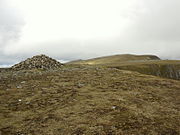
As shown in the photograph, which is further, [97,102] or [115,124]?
[97,102]

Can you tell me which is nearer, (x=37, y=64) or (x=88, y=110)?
(x=88, y=110)

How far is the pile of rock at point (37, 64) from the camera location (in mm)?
53281

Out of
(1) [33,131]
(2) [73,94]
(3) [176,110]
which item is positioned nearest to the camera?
(1) [33,131]

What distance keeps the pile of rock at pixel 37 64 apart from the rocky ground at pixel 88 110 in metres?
26.9

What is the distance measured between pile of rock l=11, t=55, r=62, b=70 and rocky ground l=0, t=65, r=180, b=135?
2693 centimetres

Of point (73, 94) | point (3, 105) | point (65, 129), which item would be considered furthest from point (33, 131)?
point (73, 94)

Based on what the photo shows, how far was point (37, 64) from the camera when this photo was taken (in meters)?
53.9

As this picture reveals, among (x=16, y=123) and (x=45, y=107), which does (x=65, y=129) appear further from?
(x=45, y=107)

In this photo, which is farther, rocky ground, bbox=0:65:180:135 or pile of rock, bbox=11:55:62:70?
pile of rock, bbox=11:55:62:70

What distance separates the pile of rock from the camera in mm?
53281

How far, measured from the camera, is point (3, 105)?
19469mm

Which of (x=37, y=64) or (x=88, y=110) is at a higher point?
(x=37, y=64)

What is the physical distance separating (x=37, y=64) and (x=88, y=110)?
129ft

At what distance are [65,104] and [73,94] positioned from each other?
381 centimetres
